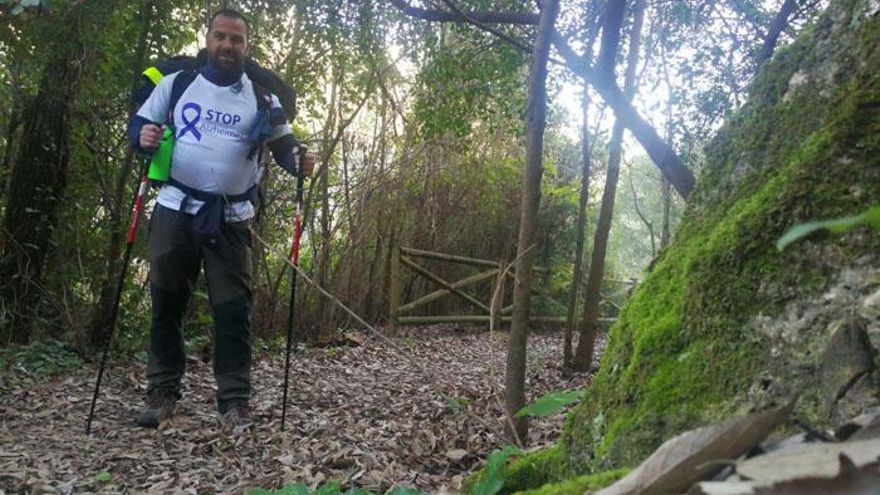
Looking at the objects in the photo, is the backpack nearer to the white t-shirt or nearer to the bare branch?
the white t-shirt

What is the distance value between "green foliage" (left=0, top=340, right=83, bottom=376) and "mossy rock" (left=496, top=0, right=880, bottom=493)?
450 centimetres

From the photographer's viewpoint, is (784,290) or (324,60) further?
(324,60)

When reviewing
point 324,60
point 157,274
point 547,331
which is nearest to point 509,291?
point 547,331

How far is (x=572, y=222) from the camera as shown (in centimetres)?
1365

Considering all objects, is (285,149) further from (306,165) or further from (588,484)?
(588,484)

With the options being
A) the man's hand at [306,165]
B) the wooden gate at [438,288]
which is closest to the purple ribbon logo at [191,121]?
the man's hand at [306,165]

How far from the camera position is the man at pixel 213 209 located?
3854mm

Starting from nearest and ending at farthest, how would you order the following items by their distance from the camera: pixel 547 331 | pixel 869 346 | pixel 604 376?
pixel 869 346 → pixel 604 376 → pixel 547 331

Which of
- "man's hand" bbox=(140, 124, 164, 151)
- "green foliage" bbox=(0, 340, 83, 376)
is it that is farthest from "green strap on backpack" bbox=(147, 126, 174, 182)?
"green foliage" bbox=(0, 340, 83, 376)

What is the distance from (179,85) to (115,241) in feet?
7.80

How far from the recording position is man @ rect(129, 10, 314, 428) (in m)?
3.85

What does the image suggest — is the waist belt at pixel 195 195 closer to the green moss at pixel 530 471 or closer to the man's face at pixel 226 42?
the man's face at pixel 226 42

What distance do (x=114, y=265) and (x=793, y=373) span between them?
5561mm

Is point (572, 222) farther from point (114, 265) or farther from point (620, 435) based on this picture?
point (620, 435)
